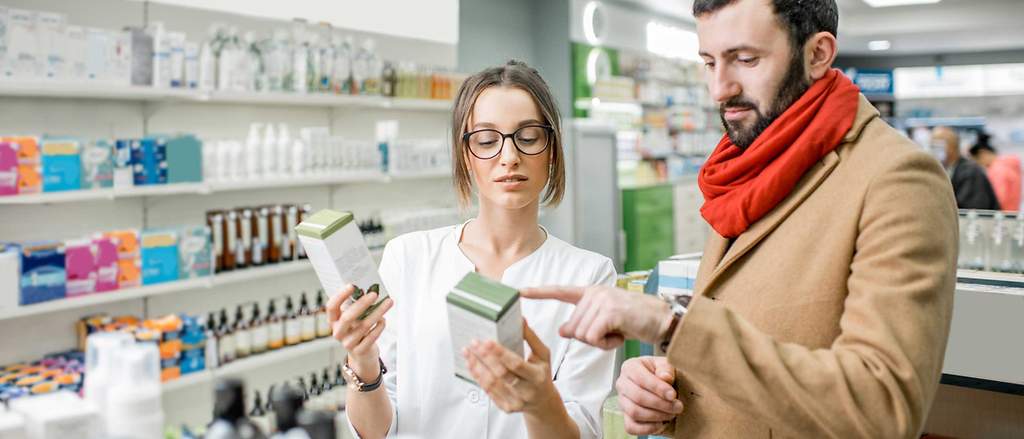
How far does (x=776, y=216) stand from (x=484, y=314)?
21.0 inches

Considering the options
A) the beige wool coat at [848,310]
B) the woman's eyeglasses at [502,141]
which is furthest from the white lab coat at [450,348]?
the beige wool coat at [848,310]

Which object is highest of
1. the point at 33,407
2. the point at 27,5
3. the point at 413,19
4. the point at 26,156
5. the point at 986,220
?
the point at 413,19

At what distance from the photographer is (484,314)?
3.54ft

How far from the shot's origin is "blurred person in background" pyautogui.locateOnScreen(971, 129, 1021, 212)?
8.79m

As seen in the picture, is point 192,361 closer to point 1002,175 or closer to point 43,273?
point 43,273

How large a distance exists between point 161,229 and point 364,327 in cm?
288

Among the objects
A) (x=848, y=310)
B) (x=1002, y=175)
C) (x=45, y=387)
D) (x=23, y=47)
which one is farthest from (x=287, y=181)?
(x=1002, y=175)

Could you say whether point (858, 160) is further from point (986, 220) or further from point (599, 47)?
point (599, 47)

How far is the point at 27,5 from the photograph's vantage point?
3.68 meters

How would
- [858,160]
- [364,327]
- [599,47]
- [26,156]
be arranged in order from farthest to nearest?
[599,47], [26,156], [364,327], [858,160]

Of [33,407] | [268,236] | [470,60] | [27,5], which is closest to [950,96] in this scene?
[470,60]

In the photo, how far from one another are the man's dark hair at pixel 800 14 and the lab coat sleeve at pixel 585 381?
74 centimetres

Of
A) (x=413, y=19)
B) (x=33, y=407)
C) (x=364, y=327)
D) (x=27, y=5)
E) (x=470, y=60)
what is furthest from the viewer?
(x=470, y=60)

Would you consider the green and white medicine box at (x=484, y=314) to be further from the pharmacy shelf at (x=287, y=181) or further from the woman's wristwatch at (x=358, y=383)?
the pharmacy shelf at (x=287, y=181)
